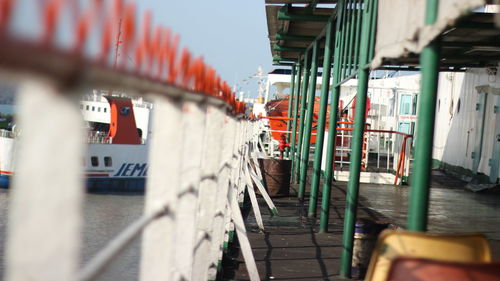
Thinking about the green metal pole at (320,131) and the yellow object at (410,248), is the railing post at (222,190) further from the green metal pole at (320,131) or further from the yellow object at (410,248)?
the green metal pole at (320,131)

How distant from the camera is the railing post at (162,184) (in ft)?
9.61

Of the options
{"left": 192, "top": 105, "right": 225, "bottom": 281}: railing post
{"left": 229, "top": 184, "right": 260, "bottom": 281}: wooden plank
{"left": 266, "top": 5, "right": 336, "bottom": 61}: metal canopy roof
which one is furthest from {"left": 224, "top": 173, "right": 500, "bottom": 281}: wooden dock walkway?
{"left": 266, "top": 5, "right": 336, "bottom": 61}: metal canopy roof

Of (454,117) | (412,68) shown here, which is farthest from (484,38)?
(454,117)

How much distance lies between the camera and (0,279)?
16.6 meters

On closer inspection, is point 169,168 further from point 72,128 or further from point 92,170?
point 92,170

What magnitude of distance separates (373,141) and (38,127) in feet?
107

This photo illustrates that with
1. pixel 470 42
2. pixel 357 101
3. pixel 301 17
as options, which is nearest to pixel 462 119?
pixel 470 42

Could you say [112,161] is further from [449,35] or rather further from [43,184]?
[43,184]

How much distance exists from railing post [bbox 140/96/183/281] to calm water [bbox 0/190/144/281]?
24.2 feet

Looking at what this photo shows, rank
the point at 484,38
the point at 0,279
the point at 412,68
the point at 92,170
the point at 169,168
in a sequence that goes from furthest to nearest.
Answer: the point at 92,170 → the point at 412,68 → the point at 0,279 → the point at 484,38 → the point at 169,168

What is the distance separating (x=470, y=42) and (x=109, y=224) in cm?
1708

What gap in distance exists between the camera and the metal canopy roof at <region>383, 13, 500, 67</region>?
31.9ft

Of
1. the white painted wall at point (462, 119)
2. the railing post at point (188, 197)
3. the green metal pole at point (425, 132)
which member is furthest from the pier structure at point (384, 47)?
the white painted wall at point (462, 119)

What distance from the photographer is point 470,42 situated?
39.5 ft
